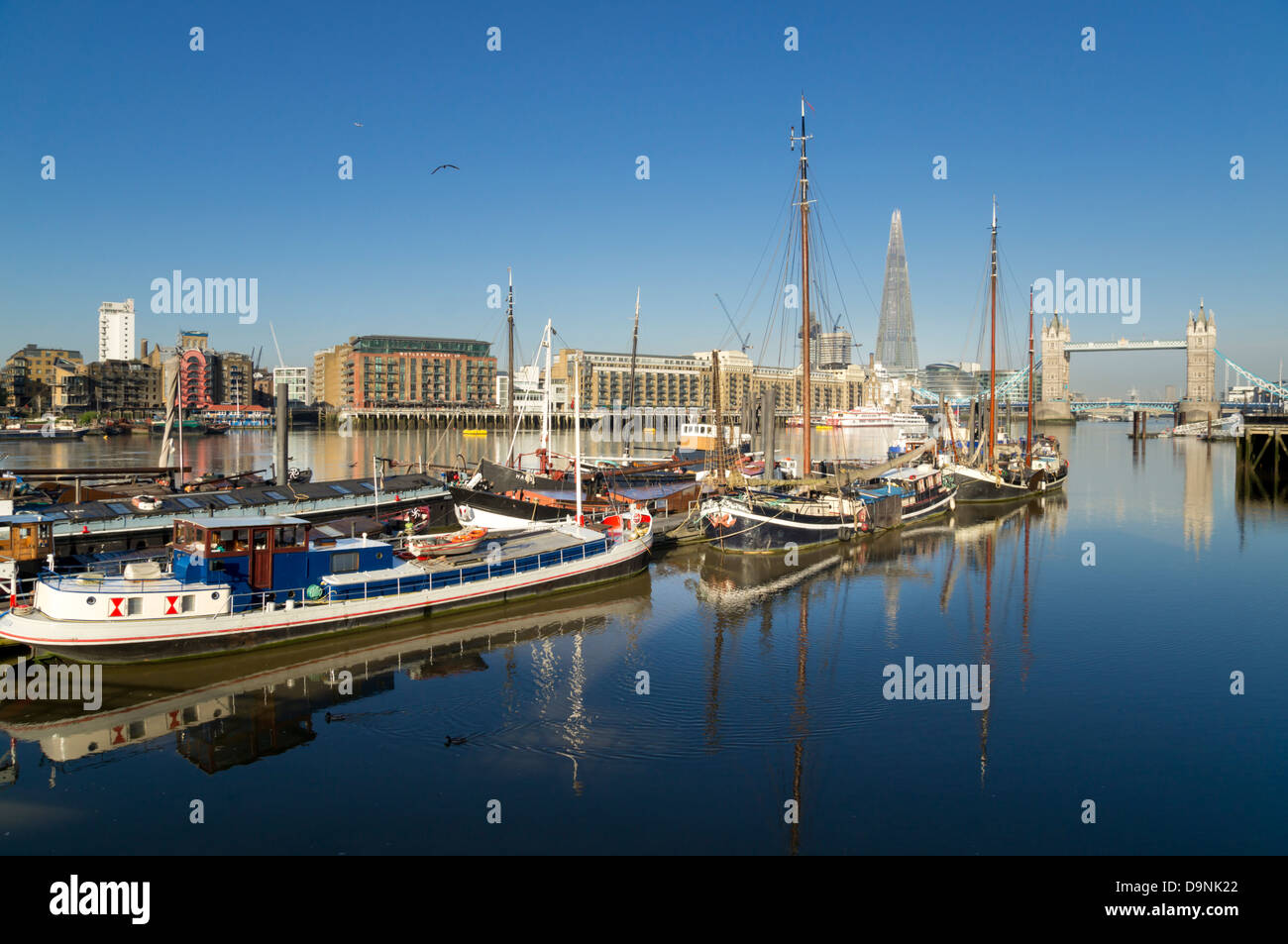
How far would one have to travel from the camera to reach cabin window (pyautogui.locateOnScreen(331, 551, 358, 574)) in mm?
21094

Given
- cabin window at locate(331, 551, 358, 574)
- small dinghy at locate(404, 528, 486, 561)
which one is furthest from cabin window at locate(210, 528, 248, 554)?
small dinghy at locate(404, 528, 486, 561)

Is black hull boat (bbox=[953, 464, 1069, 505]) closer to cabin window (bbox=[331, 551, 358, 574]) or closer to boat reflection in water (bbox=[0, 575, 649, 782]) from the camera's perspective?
boat reflection in water (bbox=[0, 575, 649, 782])

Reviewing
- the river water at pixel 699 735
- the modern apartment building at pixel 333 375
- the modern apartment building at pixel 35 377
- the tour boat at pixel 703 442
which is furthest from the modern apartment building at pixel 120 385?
the river water at pixel 699 735

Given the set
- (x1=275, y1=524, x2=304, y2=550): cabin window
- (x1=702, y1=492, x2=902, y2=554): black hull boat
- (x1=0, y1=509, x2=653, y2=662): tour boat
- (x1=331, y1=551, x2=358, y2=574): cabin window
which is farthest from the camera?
(x1=702, y1=492, x2=902, y2=554): black hull boat

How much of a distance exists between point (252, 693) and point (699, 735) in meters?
9.15

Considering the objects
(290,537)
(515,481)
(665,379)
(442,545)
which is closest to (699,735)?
(290,537)

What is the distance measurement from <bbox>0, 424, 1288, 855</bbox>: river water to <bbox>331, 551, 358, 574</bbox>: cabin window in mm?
1816

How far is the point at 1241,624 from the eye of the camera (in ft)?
76.7

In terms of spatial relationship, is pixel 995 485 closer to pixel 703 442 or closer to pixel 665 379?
pixel 703 442

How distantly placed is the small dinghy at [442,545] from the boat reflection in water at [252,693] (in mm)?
3204

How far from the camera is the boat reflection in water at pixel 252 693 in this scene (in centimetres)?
1459

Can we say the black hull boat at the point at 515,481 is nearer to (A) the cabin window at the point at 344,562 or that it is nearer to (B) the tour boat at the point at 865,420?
(A) the cabin window at the point at 344,562
